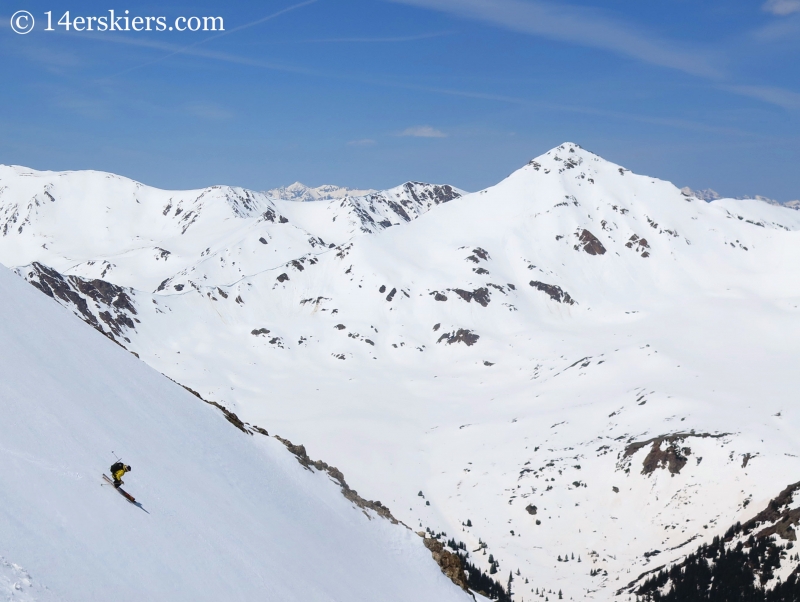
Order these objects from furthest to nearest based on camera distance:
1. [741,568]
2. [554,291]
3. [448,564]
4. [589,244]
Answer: [589,244]
[554,291]
[741,568]
[448,564]

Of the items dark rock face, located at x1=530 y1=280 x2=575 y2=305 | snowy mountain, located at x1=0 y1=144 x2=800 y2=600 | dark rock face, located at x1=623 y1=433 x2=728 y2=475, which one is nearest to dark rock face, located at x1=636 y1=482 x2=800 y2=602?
snowy mountain, located at x1=0 y1=144 x2=800 y2=600

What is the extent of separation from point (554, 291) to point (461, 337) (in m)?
37.0

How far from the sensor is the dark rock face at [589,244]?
19488 cm

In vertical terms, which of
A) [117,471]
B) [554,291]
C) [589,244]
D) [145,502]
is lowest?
[145,502]

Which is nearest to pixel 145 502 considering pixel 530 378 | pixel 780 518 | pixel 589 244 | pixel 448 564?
pixel 448 564

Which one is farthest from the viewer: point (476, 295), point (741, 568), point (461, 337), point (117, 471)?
point (476, 295)

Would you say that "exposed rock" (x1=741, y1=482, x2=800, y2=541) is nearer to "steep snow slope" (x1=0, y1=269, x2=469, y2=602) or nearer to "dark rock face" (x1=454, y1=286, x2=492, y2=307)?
"steep snow slope" (x1=0, y1=269, x2=469, y2=602)

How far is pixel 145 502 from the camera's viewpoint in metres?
17.5

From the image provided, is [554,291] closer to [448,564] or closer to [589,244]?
[589,244]

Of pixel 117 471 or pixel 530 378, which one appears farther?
pixel 530 378

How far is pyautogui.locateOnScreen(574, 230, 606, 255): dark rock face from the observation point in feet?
639

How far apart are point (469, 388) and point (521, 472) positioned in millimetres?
47873

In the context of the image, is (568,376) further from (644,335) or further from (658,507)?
(658,507)

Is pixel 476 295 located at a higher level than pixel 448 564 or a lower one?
higher
